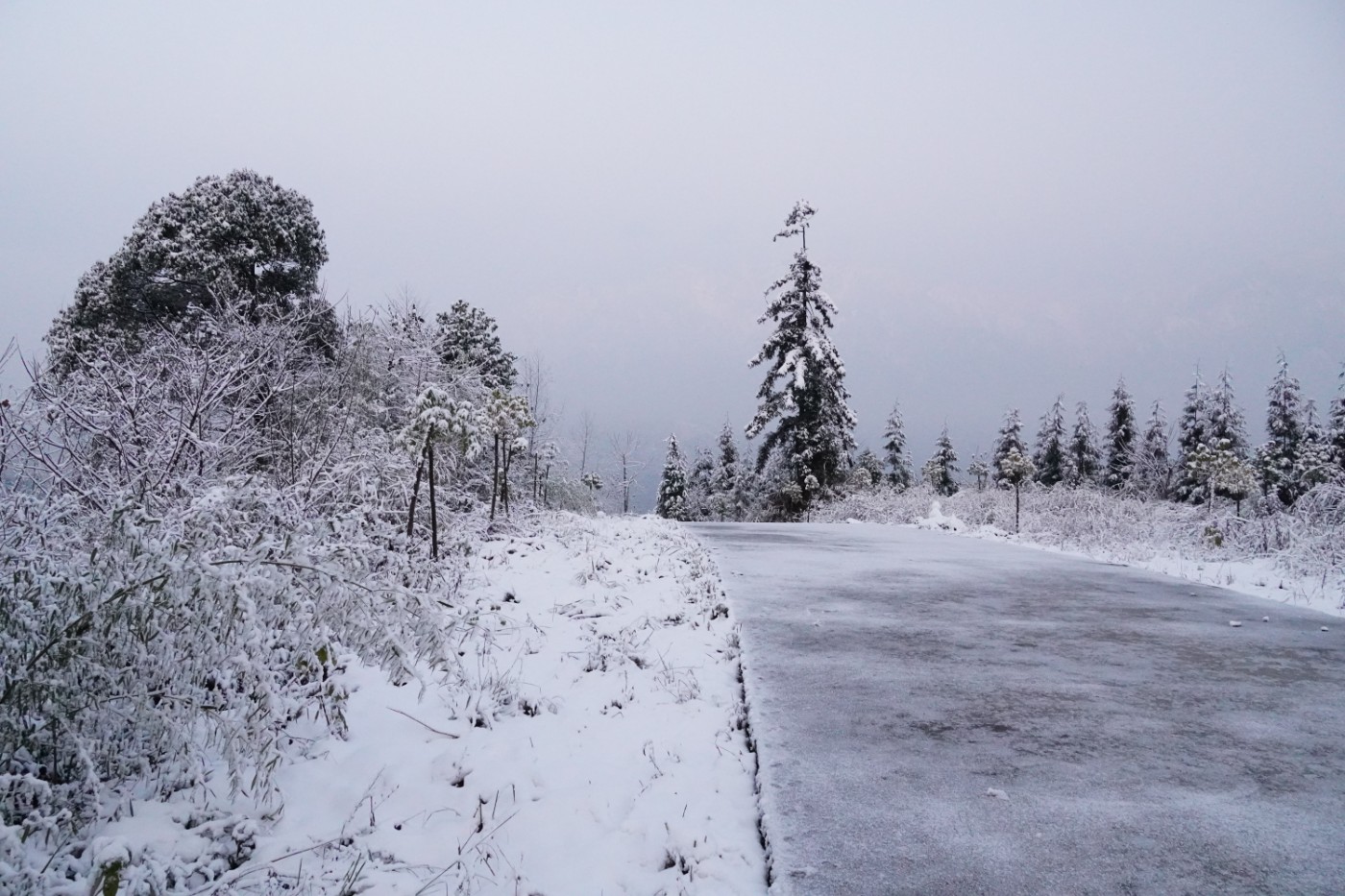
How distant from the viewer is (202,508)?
118 inches

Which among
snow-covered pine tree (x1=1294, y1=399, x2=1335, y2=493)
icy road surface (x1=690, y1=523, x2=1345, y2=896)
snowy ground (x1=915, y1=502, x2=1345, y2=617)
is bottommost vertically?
icy road surface (x1=690, y1=523, x2=1345, y2=896)

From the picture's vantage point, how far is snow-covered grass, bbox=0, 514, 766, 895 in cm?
232

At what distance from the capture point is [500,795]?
2.94m

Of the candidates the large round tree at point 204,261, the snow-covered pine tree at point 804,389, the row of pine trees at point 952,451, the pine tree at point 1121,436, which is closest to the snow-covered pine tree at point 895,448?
the row of pine trees at point 952,451

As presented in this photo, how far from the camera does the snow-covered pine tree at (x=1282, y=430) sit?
110 feet

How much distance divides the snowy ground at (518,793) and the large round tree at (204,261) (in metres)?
15.4

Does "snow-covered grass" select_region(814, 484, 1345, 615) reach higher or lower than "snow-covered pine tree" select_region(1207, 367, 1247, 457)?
lower

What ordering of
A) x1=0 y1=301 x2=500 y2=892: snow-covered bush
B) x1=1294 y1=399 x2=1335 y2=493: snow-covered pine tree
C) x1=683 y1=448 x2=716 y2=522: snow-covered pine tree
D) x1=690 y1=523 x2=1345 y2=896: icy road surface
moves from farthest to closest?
x1=683 y1=448 x2=716 y2=522: snow-covered pine tree → x1=1294 y1=399 x2=1335 y2=493: snow-covered pine tree → x1=0 y1=301 x2=500 y2=892: snow-covered bush → x1=690 y1=523 x2=1345 y2=896: icy road surface

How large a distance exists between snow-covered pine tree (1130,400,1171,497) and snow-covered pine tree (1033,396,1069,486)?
164 inches

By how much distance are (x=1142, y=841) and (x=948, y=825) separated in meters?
0.65

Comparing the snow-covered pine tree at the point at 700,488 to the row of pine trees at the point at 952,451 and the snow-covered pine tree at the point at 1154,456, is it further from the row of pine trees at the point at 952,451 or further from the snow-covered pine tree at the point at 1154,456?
the snow-covered pine tree at the point at 1154,456

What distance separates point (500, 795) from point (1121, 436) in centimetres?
5068

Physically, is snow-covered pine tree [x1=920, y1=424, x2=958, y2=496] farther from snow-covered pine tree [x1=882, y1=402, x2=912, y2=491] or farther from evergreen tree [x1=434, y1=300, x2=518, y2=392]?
evergreen tree [x1=434, y1=300, x2=518, y2=392]

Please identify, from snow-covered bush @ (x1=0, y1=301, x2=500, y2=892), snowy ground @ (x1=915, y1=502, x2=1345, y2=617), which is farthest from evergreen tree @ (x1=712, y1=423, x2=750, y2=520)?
snow-covered bush @ (x1=0, y1=301, x2=500, y2=892)
